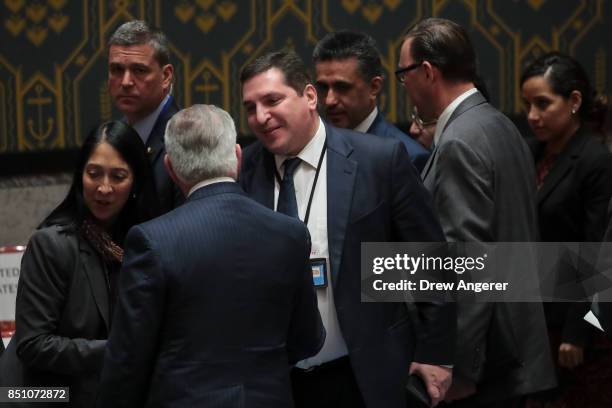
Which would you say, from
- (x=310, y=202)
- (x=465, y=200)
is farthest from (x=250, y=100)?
(x=465, y=200)

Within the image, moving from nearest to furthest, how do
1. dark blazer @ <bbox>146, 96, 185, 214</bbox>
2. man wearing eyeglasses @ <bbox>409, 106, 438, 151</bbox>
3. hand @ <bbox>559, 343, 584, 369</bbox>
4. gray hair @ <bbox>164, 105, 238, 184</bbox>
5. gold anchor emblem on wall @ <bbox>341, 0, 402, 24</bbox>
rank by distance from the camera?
1. gray hair @ <bbox>164, 105, 238, 184</bbox>
2. dark blazer @ <bbox>146, 96, 185, 214</bbox>
3. hand @ <bbox>559, 343, 584, 369</bbox>
4. man wearing eyeglasses @ <bbox>409, 106, 438, 151</bbox>
5. gold anchor emblem on wall @ <bbox>341, 0, 402, 24</bbox>

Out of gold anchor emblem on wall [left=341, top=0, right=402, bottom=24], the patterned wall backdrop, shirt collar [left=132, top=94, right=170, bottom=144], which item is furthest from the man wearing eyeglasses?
shirt collar [left=132, top=94, right=170, bottom=144]

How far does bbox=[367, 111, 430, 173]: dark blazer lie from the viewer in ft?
13.0

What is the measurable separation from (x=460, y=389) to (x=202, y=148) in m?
1.19

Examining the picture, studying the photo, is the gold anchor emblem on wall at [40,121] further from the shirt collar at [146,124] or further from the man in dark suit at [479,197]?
the man in dark suit at [479,197]

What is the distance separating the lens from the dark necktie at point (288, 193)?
3203 millimetres

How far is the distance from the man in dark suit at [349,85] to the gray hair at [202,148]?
4.79 feet

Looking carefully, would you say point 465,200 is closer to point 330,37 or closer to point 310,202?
point 310,202

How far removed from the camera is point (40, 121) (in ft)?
18.3

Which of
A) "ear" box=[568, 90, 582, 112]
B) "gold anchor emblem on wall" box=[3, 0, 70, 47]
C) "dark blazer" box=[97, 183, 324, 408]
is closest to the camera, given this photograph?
"dark blazer" box=[97, 183, 324, 408]

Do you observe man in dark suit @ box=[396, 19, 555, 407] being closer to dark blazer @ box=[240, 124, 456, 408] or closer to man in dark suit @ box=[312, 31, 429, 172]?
dark blazer @ box=[240, 124, 456, 408]

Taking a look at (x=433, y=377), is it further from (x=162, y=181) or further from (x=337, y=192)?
(x=162, y=181)

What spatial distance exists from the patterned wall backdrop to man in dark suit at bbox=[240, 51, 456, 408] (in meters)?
2.35

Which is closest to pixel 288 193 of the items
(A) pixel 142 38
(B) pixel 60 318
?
(B) pixel 60 318
